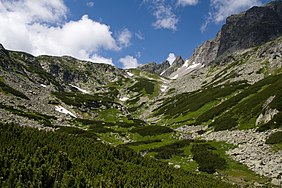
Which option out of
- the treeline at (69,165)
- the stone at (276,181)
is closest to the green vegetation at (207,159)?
the stone at (276,181)

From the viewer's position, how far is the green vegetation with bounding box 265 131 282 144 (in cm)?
4298

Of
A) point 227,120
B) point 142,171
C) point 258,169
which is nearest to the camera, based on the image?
point 142,171

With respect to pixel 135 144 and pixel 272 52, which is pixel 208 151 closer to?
pixel 135 144

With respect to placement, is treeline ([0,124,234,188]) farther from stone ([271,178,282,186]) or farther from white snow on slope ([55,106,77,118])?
white snow on slope ([55,106,77,118])

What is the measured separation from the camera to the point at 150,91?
195500mm

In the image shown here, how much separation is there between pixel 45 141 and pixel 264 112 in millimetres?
39961

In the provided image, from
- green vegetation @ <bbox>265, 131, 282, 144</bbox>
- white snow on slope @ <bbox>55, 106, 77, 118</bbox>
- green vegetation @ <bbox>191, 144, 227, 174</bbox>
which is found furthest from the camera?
white snow on slope @ <bbox>55, 106, 77, 118</bbox>

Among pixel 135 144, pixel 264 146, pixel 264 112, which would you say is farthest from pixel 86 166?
pixel 264 112

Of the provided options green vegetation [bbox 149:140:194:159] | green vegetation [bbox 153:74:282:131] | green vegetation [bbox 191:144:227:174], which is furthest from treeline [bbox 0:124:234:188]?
green vegetation [bbox 153:74:282:131]

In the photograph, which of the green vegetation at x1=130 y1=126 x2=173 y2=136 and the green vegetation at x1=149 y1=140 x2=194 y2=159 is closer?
the green vegetation at x1=149 y1=140 x2=194 y2=159

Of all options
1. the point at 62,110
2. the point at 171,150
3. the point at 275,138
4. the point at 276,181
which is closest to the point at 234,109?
the point at 171,150

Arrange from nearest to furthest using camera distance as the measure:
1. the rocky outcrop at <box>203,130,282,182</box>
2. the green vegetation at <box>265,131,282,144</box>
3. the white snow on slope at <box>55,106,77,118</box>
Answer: the rocky outcrop at <box>203,130,282,182</box> → the green vegetation at <box>265,131,282,144</box> → the white snow on slope at <box>55,106,77,118</box>

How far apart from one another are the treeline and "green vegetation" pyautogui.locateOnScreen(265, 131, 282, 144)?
19364 millimetres

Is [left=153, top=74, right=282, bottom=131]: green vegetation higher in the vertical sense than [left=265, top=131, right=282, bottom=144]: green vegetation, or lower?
higher
